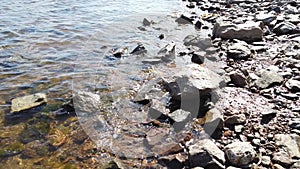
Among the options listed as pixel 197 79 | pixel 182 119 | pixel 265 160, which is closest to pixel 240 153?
pixel 265 160

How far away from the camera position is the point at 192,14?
41.5 feet

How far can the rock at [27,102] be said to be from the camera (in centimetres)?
581

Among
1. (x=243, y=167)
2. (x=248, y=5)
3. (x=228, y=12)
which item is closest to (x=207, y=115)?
(x=243, y=167)

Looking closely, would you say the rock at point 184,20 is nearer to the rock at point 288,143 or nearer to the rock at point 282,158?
the rock at point 288,143

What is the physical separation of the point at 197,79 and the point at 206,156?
76.2 inches

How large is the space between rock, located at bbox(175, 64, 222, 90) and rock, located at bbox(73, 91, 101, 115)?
1625 mm

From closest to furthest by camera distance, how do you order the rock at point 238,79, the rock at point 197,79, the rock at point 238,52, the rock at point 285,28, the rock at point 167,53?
the rock at point 197,79 → the rock at point 238,79 → the rock at point 238,52 → the rock at point 167,53 → the rock at point 285,28

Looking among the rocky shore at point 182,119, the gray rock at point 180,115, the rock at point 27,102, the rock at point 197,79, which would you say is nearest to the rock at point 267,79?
the rocky shore at point 182,119

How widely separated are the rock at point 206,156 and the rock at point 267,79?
2.38 meters

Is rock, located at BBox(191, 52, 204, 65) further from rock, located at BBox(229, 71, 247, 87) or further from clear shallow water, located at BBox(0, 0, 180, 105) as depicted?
clear shallow water, located at BBox(0, 0, 180, 105)

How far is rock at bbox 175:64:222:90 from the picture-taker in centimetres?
577

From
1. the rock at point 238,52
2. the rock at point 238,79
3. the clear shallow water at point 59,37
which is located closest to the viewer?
the rock at point 238,79

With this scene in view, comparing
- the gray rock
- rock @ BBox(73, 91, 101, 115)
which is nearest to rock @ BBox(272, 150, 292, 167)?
the gray rock

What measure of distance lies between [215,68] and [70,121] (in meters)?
3.64
